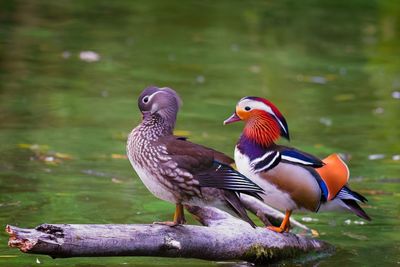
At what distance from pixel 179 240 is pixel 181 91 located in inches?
207

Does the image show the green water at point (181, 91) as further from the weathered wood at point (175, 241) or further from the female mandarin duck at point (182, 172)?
the female mandarin duck at point (182, 172)

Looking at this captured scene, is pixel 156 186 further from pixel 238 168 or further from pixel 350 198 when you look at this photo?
pixel 350 198

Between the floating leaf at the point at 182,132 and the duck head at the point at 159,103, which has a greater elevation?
the duck head at the point at 159,103

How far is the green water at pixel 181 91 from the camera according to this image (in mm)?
6023

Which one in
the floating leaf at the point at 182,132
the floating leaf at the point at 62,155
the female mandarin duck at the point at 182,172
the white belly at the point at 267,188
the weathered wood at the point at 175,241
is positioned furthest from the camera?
the floating leaf at the point at 182,132

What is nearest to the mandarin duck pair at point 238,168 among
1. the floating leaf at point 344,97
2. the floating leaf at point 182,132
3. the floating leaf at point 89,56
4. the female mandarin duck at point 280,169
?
the female mandarin duck at point 280,169

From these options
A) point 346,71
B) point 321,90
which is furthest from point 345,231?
point 346,71

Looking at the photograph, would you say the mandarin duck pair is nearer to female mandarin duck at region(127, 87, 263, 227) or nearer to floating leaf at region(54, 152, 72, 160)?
female mandarin duck at region(127, 87, 263, 227)

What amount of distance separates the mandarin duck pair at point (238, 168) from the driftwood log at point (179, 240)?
0.11 m

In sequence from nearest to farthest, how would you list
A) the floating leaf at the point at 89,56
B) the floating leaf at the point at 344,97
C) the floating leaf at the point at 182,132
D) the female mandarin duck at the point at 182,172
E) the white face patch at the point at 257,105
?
the female mandarin duck at the point at 182,172 → the white face patch at the point at 257,105 → the floating leaf at the point at 182,132 → the floating leaf at the point at 344,97 → the floating leaf at the point at 89,56

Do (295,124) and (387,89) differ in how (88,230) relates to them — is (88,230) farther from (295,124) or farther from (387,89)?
(387,89)

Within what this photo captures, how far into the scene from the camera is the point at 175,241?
171 inches

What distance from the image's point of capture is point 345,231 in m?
5.77

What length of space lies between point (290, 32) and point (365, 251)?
783 cm
